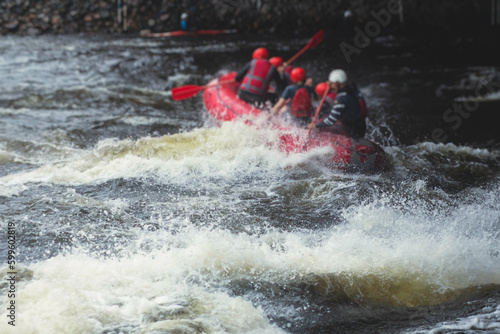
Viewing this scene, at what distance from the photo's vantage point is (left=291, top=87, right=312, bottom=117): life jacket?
22.0 feet

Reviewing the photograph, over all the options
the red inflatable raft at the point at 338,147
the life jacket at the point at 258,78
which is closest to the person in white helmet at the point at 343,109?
the red inflatable raft at the point at 338,147

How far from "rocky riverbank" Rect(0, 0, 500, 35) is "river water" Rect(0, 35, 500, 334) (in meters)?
8.40

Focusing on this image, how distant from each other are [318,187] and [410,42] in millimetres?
11277

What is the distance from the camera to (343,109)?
631 cm

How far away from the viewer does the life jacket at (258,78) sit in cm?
758

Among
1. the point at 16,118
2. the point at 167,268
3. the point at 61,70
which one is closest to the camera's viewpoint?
the point at 167,268

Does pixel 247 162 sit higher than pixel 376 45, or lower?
lower

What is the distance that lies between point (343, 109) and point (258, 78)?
1.74 m

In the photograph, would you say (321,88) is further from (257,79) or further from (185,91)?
(185,91)

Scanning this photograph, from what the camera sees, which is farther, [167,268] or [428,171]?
[428,171]

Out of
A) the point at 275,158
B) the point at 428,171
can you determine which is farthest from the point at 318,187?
the point at 428,171

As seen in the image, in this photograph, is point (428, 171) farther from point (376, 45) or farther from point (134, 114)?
point (376, 45)

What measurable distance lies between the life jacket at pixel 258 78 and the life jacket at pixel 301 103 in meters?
1.02

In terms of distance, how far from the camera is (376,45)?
14.8 meters
